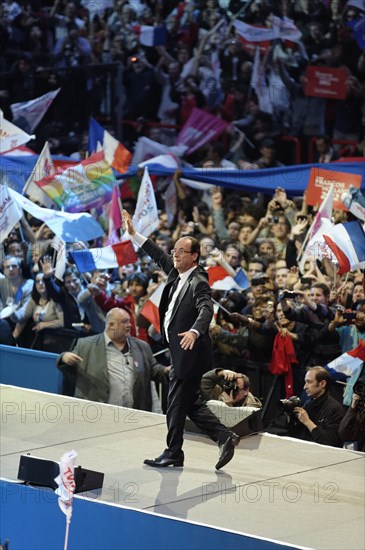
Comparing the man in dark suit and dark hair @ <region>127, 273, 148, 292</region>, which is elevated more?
the man in dark suit

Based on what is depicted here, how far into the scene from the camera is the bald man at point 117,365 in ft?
37.2

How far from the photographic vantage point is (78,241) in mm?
13633

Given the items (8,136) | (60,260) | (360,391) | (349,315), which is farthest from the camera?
(8,136)

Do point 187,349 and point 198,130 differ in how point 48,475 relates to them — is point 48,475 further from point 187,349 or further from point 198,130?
point 198,130

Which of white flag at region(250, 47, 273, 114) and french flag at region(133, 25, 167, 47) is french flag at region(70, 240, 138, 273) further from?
french flag at region(133, 25, 167, 47)

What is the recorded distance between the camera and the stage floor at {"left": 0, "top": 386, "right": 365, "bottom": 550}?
8.70m

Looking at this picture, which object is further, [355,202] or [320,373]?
[355,202]

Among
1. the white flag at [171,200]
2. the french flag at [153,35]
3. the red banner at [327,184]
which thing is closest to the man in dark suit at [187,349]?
the red banner at [327,184]

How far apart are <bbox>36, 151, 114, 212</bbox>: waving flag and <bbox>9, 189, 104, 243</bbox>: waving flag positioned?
0.77 meters

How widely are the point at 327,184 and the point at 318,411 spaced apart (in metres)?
4.31

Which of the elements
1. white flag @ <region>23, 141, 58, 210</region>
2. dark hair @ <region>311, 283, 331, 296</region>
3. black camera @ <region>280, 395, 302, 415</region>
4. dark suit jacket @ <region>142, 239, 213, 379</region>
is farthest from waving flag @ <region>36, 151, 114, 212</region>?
dark suit jacket @ <region>142, 239, 213, 379</region>

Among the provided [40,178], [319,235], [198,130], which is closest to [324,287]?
[319,235]

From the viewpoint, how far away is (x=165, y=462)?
31.8 ft

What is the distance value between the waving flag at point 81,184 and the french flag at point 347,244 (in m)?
3.38
